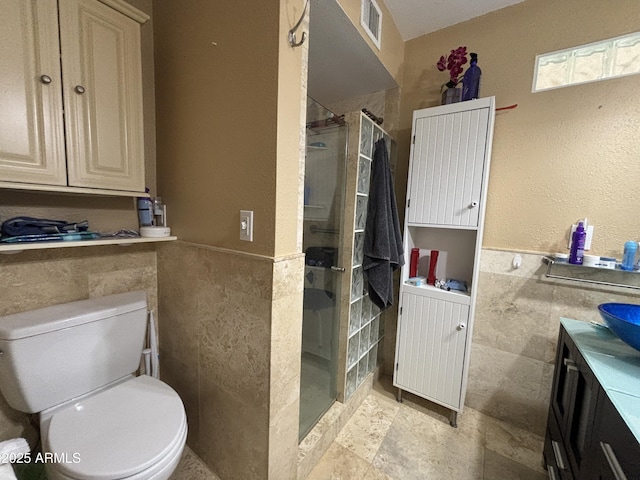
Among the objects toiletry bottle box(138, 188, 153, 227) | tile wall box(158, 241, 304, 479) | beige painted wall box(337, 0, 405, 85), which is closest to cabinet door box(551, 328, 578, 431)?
tile wall box(158, 241, 304, 479)

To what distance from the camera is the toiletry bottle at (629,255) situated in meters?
1.17

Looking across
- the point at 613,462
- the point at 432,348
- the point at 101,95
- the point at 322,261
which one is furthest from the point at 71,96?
the point at 432,348

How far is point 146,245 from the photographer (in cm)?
135

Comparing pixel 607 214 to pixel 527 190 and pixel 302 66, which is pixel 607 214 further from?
pixel 302 66

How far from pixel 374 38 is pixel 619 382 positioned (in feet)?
5.89

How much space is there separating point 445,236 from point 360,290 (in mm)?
700

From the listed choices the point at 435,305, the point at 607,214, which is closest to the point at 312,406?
the point at 435,305

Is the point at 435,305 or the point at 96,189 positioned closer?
the point at 96,189

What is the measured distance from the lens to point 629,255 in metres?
1.18

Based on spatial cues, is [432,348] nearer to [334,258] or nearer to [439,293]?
[439,293]

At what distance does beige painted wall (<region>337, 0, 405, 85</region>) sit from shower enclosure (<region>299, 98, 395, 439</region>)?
406mm

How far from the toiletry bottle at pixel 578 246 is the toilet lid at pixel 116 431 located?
1939mm

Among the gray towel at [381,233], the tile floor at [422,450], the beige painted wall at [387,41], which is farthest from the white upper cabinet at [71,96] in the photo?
the tile floor at [422,450]

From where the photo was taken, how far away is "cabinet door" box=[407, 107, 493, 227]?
4.52ft
